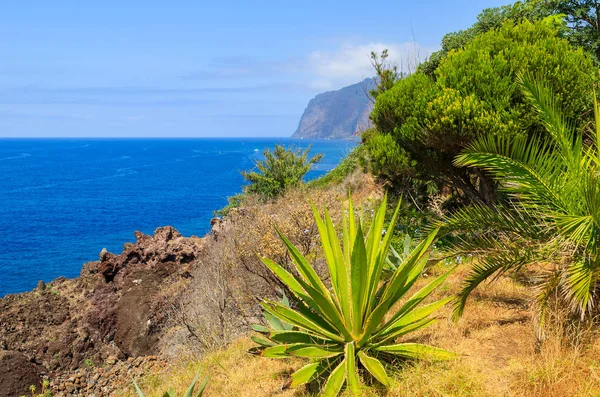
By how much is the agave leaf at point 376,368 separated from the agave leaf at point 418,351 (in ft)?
0.73

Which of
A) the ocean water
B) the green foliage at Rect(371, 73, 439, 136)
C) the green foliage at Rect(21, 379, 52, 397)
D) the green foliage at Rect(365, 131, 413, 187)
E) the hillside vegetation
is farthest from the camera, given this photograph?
the ocean water

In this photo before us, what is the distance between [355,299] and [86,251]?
32347mm

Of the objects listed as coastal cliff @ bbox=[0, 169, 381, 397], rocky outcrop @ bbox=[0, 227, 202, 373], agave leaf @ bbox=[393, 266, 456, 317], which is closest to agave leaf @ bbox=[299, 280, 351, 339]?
agave leaf @ bbox=[393, 266, 456, 317]

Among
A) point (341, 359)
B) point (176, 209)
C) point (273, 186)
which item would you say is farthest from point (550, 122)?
point (176, 209)

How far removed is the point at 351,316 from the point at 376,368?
564mm

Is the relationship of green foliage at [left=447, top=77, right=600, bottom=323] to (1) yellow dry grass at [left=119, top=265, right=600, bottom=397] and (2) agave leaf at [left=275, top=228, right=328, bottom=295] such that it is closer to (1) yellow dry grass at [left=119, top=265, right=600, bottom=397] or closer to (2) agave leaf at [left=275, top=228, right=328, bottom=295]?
(1) yellow dry grass at [left=119, top=265, right=600, bottom=397]

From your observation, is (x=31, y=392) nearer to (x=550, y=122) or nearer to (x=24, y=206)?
(x=550, y=122)

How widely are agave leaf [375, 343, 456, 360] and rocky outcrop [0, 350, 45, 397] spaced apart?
10.3 m

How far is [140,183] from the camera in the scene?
71812 mm

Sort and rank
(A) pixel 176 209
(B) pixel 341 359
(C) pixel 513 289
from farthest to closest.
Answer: (A) pixel 176 209
(C) pixel 513 289
(B) pixel 341 359

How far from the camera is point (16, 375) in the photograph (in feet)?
37.4

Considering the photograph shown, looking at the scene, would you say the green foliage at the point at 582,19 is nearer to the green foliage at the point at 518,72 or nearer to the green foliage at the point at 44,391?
the green foliage at the point at 518,72

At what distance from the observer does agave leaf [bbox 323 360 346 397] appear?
4.25 meters

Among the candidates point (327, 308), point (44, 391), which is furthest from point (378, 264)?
point (44, 391)
